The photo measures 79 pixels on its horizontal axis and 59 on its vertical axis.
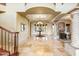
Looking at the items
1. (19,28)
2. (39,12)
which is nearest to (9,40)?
(19,28)

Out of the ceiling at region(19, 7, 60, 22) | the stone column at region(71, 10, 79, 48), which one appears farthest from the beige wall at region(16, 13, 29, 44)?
the stone column at region(71, 10, 79, 48)

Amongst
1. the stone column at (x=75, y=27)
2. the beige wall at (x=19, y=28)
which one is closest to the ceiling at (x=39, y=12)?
the beige wall at (x=19, y=28)

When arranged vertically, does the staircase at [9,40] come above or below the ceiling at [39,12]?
below

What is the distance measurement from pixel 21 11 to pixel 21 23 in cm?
39

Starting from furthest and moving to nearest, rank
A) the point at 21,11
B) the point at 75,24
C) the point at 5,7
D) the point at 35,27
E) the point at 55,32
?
the point at 55,32
the point at 35,27
the point at 75,24
the point at 21,11
the point at 5,7

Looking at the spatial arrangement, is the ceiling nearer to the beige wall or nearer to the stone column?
the beige wall

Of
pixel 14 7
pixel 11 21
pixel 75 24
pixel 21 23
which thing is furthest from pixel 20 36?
pixel 75 24

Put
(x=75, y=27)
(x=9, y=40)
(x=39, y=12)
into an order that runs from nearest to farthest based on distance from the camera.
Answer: (x=9, y=40), (x=75, y=27), (x=39, y=12)

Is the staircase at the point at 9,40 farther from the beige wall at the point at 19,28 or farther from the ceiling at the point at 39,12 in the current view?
the ceiling at the point at 39,12

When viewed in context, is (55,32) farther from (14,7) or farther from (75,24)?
(14,7)

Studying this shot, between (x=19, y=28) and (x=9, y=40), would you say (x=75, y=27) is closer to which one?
(x=19, y=28)

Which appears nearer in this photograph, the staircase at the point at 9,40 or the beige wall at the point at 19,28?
the staircase at the point at 9,40

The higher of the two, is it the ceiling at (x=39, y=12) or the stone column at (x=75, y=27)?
the ceiling at (x=39, y=12)

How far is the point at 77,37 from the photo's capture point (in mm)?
3578
